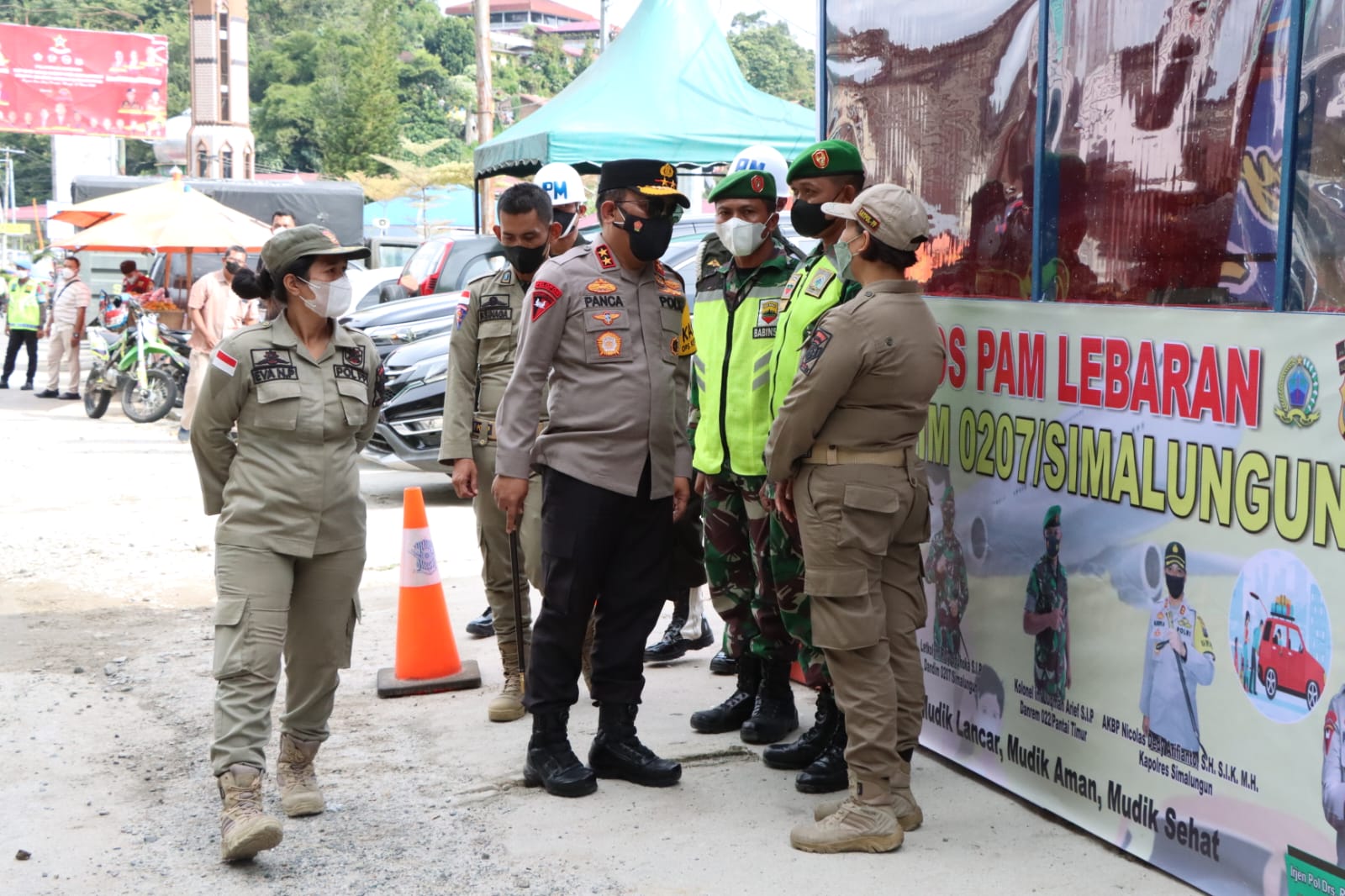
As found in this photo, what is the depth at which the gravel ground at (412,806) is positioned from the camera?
3996 mm

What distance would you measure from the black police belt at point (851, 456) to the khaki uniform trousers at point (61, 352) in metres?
17.8

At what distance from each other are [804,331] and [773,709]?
60.5 inches

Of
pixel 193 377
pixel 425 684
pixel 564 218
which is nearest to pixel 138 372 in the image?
pixel 193 377

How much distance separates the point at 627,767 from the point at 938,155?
96.3 inches

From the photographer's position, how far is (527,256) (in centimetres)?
544

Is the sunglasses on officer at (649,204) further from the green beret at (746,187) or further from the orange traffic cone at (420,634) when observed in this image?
the orange traffic cone at (420,634)

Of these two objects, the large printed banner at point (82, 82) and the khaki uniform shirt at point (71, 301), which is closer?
the khaki uniform shirt at point (71, 301)

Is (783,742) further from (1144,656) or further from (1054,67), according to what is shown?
(1054,67)

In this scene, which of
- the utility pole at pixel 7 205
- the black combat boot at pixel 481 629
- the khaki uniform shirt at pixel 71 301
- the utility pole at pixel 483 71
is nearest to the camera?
the black combat boot at pixel 481 629

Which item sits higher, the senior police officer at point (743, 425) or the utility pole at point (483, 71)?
the utility pole at point (483, 71)

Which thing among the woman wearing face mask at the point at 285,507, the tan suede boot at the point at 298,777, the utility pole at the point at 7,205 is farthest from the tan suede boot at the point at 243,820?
the utility pole at the point at 7,205

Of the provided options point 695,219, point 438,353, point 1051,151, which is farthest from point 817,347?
point 695,219

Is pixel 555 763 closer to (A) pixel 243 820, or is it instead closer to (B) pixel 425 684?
(A) pixel 243 820

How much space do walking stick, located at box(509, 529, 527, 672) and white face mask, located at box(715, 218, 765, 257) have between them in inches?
54.5
